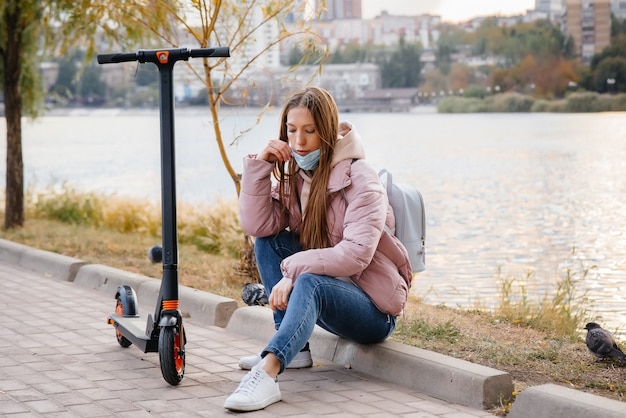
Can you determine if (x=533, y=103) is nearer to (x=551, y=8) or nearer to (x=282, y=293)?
(x=551, y=8)

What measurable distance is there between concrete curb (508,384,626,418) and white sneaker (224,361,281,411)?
3.44 feet

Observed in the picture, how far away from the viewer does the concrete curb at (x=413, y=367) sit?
4043 mm

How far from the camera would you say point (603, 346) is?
4.83 m

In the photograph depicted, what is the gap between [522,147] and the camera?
148 feet

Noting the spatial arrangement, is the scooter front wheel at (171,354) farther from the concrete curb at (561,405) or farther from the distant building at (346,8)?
the distant building at (346,8)

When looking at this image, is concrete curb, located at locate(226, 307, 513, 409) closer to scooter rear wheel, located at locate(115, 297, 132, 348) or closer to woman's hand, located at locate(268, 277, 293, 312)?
woman's hand, located at locate(268, 277, 293, 312)

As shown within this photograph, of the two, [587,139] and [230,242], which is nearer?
[230,242]

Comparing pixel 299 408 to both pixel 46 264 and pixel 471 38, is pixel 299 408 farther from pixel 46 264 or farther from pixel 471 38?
pixel 471 38

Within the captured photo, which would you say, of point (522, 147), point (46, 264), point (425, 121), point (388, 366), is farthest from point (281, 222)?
point (425, 121)

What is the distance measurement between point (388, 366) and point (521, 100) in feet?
109

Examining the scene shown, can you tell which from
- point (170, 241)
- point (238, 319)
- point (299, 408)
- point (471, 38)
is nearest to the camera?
point (299, 408)

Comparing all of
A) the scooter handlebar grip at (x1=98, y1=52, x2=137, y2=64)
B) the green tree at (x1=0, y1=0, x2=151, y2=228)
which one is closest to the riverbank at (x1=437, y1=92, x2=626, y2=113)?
the green tree at (x1=0, y1=0, x2=151, y2=228)

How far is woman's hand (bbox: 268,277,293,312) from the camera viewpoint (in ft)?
15.1

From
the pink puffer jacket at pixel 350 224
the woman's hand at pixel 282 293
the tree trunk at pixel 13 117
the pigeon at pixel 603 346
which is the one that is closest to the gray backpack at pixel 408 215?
the pink puffer jacket at pixel 350 224
